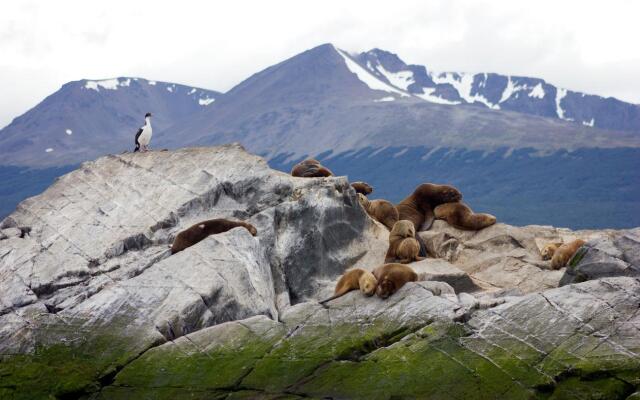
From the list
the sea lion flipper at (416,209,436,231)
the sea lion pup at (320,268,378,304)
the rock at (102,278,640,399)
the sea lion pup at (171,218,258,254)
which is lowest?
the rock at (102,278,640,399)

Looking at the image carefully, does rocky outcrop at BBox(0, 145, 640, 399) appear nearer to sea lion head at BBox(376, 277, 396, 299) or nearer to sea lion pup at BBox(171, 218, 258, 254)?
sea lion head at BBox(376, 277, 396, 299)

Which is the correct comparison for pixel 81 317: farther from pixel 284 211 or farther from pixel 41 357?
pixel 284 211

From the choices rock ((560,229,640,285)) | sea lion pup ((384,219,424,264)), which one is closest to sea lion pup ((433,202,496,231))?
sea lion pup ((384,219,424,264))

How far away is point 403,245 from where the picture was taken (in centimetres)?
2214

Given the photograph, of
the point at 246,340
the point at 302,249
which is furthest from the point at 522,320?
the point at 302,249

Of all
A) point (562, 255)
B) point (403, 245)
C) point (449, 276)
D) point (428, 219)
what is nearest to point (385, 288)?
point (449, 276)

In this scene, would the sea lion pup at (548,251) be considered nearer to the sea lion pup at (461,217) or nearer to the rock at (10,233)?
the sea lion pup at (461,217)

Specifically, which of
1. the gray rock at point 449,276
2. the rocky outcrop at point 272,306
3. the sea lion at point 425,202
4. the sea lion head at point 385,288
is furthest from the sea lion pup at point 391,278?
the sea lion at point 425,202

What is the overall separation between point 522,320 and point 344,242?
334 inches

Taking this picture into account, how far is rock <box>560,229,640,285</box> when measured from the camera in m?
18.2

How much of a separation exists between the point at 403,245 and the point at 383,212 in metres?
3.77

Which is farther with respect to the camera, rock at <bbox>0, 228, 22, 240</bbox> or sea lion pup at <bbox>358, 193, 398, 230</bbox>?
sea lion pup at <bbox>358, 193, 398, 230</bbox>

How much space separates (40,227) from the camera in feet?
74.1

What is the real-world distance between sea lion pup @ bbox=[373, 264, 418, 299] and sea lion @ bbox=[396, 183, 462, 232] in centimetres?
829
